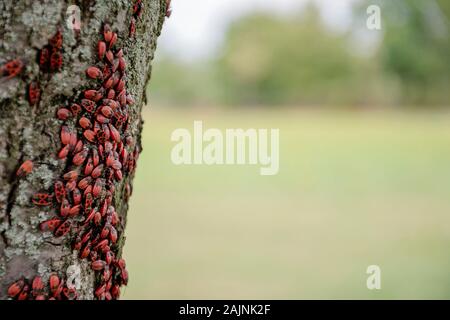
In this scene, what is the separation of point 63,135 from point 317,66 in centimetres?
6907

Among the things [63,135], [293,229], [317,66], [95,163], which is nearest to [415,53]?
[317,66]

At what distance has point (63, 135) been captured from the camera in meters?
1.87

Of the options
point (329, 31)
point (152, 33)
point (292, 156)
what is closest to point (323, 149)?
point (292, 156)

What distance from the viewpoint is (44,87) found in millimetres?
1823

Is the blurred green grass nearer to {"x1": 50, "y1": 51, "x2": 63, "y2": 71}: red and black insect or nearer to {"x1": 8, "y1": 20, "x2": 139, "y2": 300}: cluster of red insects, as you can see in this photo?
{"x1": 8, "y1": 20, "x2": 139, "y2": 300}: cluster of red insects

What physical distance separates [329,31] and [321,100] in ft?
34.0

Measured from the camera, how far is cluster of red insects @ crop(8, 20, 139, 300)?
190 cm

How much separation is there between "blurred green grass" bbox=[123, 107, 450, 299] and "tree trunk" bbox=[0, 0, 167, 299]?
5925 millimetres

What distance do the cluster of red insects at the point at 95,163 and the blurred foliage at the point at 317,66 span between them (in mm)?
52899

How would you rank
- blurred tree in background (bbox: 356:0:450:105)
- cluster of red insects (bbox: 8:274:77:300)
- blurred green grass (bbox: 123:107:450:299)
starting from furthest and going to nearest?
blurred tree in background (bbox: 356:0:450:105), blurred green grass (bbox: 123:107:450:299), cluster of red insects (bbox: 8:274:77:300)

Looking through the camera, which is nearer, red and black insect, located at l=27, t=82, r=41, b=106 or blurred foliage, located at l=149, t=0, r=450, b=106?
red and black insect, located at l=27, t=82, r=41, b=106

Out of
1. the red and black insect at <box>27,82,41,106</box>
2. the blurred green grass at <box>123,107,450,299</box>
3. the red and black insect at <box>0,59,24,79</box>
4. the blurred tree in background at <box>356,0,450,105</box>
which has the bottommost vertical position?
the blurred green grass at <box>123,107,450,299</box>

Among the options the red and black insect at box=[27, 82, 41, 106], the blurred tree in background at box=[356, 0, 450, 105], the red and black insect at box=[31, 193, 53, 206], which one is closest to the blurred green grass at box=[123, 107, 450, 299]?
the red and black insect at box=[31, 193, 53, 206]
